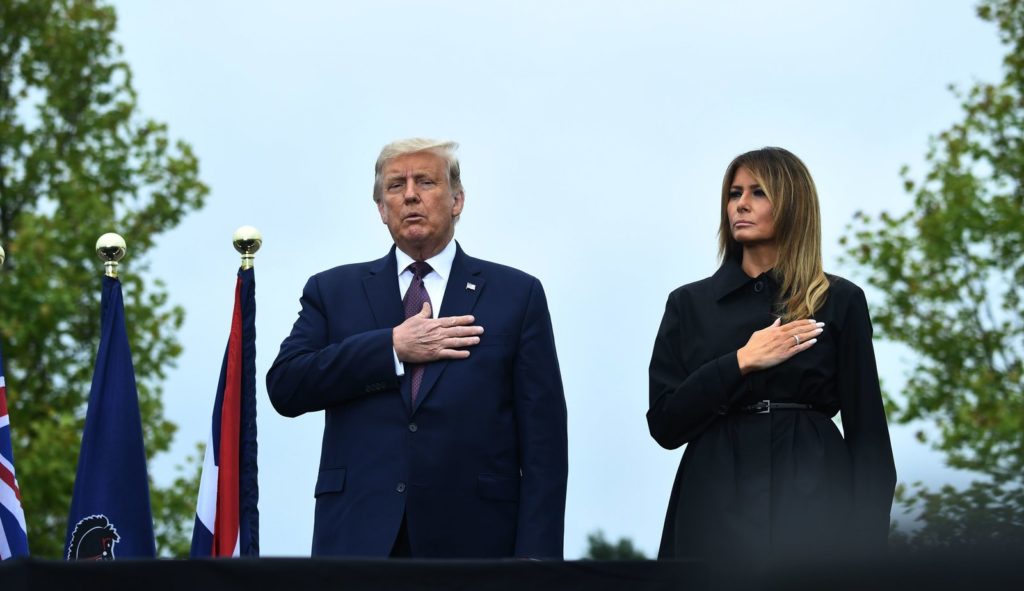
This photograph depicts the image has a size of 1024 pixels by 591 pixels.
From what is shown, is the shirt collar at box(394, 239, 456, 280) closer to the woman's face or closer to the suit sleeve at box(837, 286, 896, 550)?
the woman's face

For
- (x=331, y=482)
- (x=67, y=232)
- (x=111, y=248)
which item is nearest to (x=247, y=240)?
(x=111, y=248)

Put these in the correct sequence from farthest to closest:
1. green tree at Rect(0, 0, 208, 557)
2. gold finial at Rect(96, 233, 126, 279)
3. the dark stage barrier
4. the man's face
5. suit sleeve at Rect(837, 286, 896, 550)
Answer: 1. green tree at Rect(0, 0, 208, 557)
2. gold finial at Rect(96, 233, 126, 279)
3. the man's face
4. suit sleeve at Rect(837, 286, 896, 550)
5. the dark stage barrier

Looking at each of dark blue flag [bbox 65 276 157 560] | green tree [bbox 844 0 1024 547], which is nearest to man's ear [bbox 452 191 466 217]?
dark blue flag [bbox 65 276 157 560]

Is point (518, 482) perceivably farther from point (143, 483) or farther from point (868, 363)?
point (143, 483)

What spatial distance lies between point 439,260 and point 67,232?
12.7 m

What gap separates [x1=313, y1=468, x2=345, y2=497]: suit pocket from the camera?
4.48 meters

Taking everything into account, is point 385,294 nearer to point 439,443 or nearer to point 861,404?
point 439,443

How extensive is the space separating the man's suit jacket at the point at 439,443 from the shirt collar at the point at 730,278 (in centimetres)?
53

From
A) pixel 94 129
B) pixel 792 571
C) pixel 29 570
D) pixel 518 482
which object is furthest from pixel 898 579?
pixel 94 129

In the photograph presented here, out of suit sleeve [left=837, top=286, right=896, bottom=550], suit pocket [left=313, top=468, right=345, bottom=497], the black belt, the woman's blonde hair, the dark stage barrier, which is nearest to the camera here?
the dark stage barrier

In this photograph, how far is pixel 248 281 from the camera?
5344 mm

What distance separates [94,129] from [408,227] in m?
14.2

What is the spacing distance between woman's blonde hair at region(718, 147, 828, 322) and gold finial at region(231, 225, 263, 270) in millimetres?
1693

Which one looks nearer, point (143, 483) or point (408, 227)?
point (408, 227)
